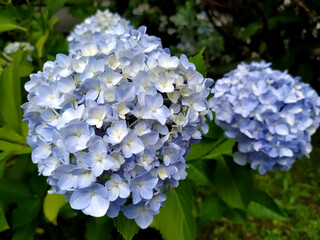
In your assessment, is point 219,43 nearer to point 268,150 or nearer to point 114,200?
point 268,150

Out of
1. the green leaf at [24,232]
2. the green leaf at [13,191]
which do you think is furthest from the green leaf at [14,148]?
the green leaf at [24,232]

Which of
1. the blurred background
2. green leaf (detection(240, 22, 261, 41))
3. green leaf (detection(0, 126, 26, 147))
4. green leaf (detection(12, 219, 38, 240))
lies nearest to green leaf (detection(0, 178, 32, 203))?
the blurred background

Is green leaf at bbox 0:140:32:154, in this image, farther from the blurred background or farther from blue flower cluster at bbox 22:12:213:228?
blue flower cluster at bbox 22:12:213:228

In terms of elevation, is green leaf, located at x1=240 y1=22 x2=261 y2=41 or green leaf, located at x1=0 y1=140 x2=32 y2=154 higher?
green leaf, located at x1=0 y1=140 x2=32 y2=154

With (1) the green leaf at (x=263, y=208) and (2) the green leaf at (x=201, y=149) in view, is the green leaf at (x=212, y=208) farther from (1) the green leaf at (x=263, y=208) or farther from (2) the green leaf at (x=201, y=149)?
(2) the green leaf at (x=201, y=149)

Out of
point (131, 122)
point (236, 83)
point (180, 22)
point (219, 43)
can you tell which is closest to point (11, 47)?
point (236, 83)

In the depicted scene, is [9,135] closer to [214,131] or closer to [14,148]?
[14,148]
